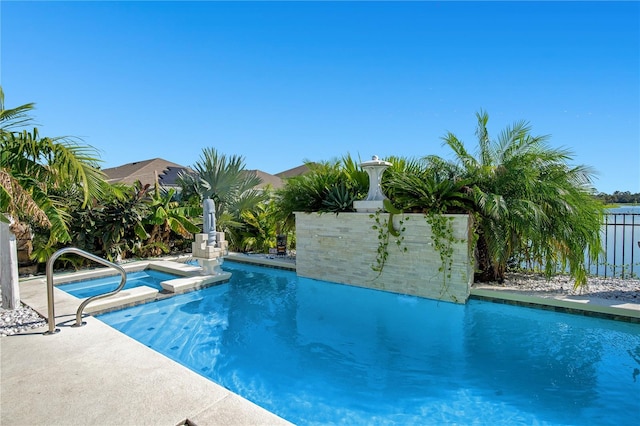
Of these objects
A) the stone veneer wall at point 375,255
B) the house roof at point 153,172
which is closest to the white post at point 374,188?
the stone veneer wall at point 375,255

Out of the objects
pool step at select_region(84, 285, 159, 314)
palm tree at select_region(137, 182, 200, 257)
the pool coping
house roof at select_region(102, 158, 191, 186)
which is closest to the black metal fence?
the pool coping

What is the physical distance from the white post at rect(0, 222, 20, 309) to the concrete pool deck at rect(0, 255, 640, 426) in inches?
60.5

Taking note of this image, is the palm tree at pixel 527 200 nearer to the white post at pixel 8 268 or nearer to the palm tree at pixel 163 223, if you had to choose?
the white post at pixel 8 268

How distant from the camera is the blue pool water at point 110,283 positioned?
783 cm

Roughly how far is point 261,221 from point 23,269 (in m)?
6.78

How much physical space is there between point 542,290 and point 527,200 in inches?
75.6

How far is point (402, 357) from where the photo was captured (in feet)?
15.0

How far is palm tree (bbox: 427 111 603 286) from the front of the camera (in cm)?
611

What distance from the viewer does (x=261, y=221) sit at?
12.1 metres

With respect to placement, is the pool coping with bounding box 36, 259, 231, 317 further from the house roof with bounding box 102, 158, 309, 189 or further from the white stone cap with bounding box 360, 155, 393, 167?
the house roof with bounding box 102, 158, 309, 189

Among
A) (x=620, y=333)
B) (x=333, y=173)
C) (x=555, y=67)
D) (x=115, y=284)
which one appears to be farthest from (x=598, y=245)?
(x=115, y=284)

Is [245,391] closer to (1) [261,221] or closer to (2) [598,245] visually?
(2) [598,245]

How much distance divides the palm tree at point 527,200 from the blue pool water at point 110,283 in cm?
766

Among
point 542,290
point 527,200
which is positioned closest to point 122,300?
point 527,200
